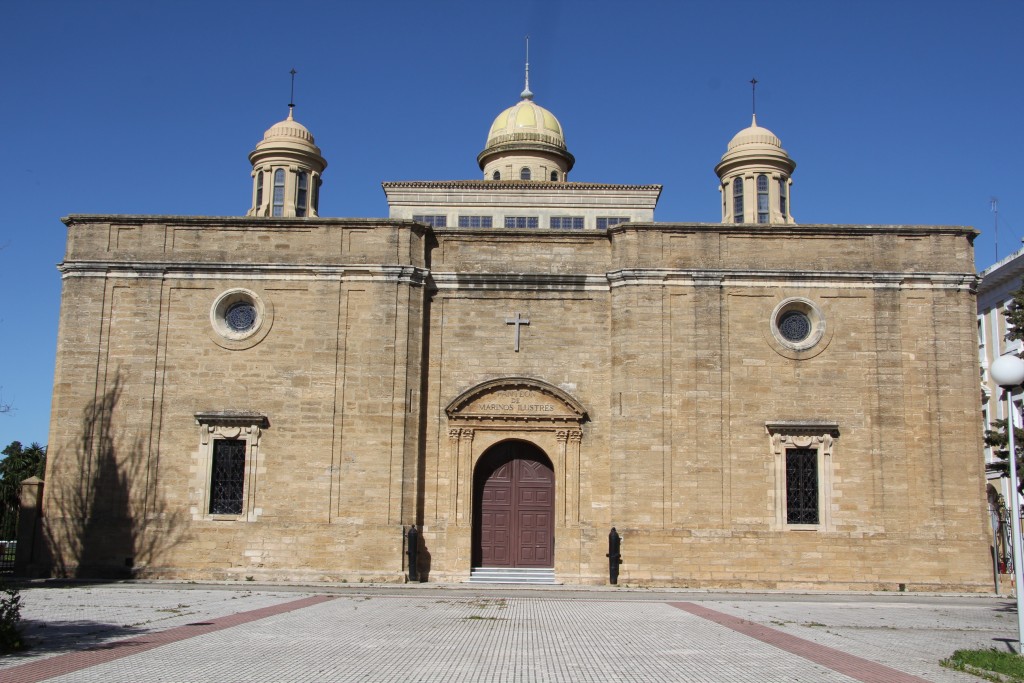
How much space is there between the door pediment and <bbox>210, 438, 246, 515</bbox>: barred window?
511 centimetres

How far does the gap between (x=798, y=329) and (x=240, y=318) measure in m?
13.9

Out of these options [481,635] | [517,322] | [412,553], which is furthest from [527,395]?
[481,635]

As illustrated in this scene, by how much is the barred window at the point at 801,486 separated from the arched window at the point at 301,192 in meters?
17.4

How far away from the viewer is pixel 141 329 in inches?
977

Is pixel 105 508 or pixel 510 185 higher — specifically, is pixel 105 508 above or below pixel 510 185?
Result: below

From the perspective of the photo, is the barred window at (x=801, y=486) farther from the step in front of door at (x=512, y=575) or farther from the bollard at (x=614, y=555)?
the step in front of door at (x=512, y=575)

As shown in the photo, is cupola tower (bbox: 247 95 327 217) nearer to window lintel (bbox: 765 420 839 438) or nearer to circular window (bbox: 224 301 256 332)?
circular window (bbox: 224 301 256 332)

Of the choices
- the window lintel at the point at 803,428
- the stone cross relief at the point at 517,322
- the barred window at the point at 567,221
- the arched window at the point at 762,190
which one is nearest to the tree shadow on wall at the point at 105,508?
the stone cross relief at the point at 517,322

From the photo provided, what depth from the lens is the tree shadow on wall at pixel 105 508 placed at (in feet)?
78.1

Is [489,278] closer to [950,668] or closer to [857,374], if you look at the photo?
[857,374]

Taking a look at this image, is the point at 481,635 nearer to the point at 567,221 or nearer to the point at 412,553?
the point at 412,553

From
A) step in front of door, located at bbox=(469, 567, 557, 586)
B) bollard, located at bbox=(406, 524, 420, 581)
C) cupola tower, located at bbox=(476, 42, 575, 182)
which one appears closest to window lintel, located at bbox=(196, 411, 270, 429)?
bollard, located at bbox=(406, 524, 420, 581)

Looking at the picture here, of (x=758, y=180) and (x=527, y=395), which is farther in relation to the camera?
(x=758, y=180)

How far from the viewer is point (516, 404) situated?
24828 millimetres
